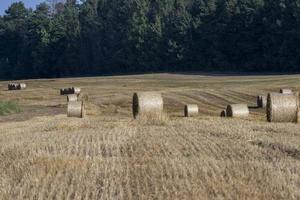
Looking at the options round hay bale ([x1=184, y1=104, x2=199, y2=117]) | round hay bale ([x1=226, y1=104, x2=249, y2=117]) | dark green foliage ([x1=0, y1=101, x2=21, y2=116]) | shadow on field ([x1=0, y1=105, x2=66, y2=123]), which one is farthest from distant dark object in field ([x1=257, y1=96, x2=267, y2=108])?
dark green foliage ([x1=0, y1=101, x2=21, y2=116])

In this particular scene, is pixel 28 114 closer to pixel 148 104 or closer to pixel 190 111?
pixel 190 111

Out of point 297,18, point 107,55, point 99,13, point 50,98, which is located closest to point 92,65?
point 107,55

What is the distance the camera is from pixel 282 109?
22.5m

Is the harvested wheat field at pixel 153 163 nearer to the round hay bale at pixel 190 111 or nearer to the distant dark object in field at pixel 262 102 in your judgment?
the round hay bale at pixel 190 111

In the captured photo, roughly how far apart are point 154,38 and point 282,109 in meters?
85.2

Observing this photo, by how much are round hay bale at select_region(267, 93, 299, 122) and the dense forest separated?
60.3 meters

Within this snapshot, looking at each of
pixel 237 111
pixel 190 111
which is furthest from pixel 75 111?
pixel 237 111

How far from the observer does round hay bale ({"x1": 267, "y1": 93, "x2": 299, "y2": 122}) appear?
22.3 meters

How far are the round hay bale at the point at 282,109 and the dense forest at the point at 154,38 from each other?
60271 millimetres

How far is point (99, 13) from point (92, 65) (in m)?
17.1

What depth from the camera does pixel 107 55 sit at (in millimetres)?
119375

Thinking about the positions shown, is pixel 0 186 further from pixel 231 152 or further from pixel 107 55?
pixel 107 55

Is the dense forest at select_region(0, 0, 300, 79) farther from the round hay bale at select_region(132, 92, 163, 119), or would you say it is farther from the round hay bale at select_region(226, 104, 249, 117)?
the round hay bale at select_region(132, 92, 163, 119)

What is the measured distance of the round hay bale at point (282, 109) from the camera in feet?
73.3
